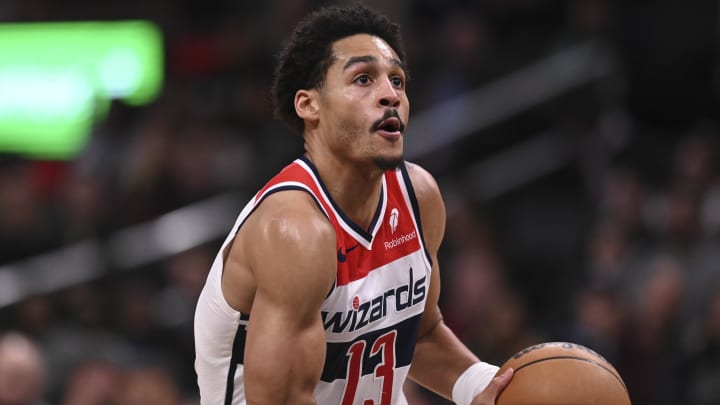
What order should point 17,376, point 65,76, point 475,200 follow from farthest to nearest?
point 65,76 → point 475,200 → point 17,376

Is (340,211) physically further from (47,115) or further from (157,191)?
(47,115)

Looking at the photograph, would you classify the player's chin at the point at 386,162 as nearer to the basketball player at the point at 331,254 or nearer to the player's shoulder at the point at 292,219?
the basketball player at the point at 331,254

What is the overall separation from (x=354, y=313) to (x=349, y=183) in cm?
47

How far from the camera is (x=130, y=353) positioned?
8.97 m

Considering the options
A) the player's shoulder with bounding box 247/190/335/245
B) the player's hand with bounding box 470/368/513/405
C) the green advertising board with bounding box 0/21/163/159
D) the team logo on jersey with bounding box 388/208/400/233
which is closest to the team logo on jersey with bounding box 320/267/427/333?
the team logo on jersey with bounding box 388/208/400/233

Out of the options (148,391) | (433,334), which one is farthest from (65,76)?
(433,334)

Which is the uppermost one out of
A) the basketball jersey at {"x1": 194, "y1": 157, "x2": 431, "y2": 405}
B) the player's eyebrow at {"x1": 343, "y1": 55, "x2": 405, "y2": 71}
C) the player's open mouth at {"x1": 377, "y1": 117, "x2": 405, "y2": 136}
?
the player's eyebrow at {"x1": 343, "y1": 55, "x2": 405, "y2": 71}

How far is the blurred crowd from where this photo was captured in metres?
7.96

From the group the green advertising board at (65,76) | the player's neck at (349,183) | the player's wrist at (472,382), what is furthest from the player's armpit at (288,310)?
the green advertising board at (65,76)

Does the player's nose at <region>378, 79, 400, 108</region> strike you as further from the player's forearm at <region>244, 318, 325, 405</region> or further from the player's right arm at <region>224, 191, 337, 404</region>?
the player's forearm at <region>244, 318, 325, 405</region>

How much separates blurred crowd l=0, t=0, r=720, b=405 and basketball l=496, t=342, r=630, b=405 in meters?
3.23

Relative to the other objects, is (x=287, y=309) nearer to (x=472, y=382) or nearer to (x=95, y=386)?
(x=472, y=382)

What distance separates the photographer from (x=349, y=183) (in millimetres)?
4258

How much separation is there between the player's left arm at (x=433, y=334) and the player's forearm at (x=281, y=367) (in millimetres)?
891
